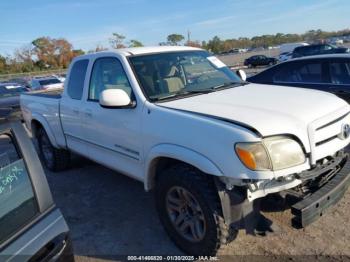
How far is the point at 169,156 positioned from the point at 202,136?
17.3 inches

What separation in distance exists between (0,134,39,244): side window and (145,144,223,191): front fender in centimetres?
127

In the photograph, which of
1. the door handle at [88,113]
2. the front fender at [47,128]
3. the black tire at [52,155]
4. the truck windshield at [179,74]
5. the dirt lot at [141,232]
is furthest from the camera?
the black tire at [52,155]

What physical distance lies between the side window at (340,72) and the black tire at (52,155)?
4.84 metres

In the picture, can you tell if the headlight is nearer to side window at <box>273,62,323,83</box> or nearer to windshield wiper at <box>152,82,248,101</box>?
windshield wiper at <box>152,82,248,101</box>

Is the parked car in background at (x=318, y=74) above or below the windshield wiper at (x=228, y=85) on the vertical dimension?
below

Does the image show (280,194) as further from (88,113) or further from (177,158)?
(88,113)

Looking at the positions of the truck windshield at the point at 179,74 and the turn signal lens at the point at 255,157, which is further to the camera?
the truck windshield at the point at 179,74

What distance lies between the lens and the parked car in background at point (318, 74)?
6000mm

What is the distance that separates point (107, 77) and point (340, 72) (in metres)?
4.20

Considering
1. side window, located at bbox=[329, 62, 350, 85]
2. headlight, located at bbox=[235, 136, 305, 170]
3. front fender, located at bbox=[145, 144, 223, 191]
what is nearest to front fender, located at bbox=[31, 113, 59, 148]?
front fender, located at bbox=[145, 144, 223, 191]

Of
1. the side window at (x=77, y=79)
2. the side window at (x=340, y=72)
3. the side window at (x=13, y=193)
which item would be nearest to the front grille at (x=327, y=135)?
the side window at (x=13, y=193)

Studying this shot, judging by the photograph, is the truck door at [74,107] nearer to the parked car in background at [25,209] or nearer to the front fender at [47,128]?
the front fender at [47,128]

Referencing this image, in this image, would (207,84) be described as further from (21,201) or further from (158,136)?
(21,201)

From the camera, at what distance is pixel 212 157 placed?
106 inches
